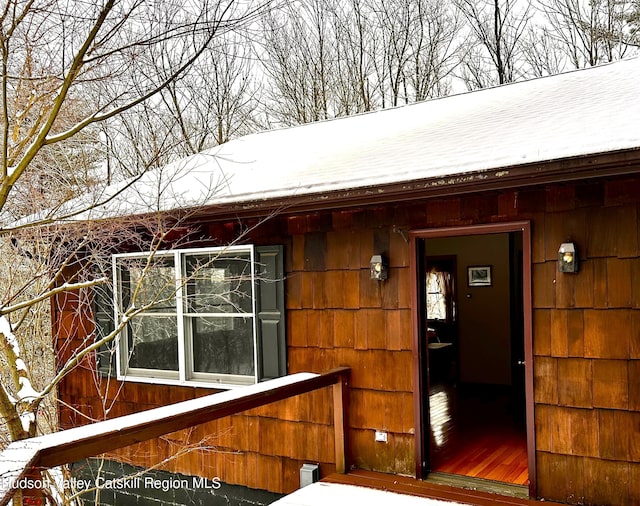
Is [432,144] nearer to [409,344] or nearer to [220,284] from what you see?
[409,344]

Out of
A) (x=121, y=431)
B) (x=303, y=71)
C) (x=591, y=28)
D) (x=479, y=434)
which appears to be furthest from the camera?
(x=303, y=71)

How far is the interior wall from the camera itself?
305 inches

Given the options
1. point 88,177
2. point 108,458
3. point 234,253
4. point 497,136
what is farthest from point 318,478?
point 88,177

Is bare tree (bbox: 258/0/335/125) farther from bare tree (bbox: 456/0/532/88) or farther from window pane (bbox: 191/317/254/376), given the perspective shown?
window pane (bbox: 191/317/254/376)

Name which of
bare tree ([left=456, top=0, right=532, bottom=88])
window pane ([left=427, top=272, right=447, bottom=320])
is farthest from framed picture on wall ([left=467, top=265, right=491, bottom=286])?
bare tree ([left=456, top=0, right=532, bottom=88])

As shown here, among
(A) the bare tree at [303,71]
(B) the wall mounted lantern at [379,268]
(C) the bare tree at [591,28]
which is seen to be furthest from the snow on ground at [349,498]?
(A) the bare tree at [303,71]

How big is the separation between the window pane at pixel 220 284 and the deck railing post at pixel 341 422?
1083mm

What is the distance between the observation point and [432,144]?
4113 millimetres

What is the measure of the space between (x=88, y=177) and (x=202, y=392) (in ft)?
7.37

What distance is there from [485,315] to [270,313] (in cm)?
433

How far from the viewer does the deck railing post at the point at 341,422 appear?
4242mm

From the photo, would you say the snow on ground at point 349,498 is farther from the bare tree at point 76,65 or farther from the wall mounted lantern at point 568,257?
the bare tree at point 76,65

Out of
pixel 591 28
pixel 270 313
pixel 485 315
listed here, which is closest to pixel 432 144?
pixel 270 313

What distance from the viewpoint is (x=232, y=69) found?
12.2m
